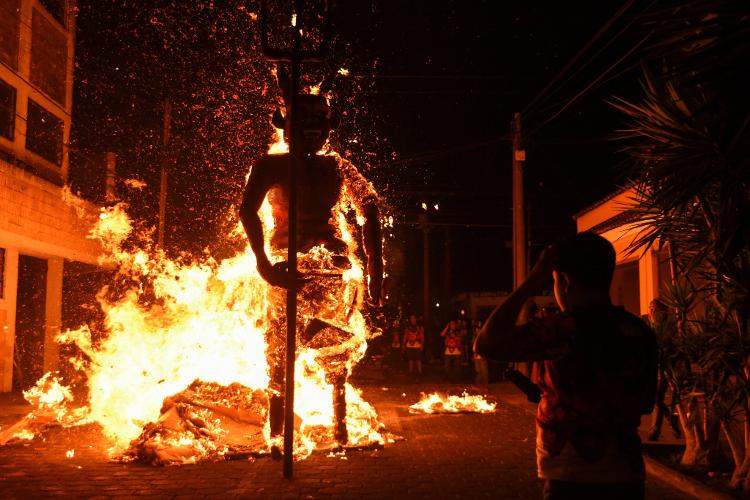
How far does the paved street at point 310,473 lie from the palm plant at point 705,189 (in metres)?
0.90

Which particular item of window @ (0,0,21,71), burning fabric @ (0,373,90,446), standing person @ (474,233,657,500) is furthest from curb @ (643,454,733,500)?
window @ (0,0,21,71)

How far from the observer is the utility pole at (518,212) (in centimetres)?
1537

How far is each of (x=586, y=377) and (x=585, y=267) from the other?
39 cm

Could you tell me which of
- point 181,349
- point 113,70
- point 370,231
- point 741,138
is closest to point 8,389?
point 113,70

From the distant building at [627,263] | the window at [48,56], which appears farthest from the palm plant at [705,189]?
the window at [48,56]

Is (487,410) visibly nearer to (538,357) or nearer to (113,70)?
(538,357)

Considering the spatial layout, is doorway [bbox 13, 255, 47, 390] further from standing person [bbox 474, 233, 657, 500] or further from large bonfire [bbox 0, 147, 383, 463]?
standing person [bbox 474, 233, 657, 500]

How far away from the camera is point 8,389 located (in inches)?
546

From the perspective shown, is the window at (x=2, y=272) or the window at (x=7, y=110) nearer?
the window at (x=7, y=110)

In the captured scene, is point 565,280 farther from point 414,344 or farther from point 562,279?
point 414,344

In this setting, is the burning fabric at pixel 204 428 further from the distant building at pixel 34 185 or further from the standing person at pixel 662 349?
the distant building at pixel 34 185

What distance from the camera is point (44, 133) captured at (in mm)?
14477

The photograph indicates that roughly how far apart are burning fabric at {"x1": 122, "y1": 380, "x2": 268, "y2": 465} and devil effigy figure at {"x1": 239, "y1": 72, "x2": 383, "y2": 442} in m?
0.89

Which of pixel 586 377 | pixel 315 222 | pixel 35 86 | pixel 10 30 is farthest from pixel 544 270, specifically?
pixel 35 86
